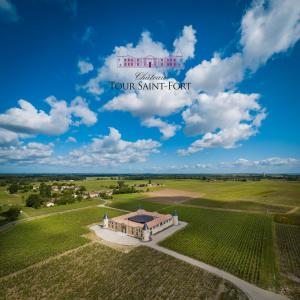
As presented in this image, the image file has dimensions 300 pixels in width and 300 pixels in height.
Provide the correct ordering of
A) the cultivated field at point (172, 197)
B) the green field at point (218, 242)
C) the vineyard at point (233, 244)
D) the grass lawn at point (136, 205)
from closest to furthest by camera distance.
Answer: the vineyard at point (233, 244) < the green field at point (218, 242) < the grass lawn at point (136, 205) < the cultivated field at point (172, 197)

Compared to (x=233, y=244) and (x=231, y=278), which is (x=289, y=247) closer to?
(x=233, y=244)

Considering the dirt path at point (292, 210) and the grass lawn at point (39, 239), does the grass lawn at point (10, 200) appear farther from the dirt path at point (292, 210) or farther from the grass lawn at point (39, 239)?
the dirt path at point (292, 210)

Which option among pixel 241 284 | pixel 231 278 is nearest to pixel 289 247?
pixel 231 278

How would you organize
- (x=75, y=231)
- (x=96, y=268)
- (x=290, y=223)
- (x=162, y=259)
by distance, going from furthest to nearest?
1. (x=290, y=223)
2. (x=75, y=231)
3. (x=162, y=259)
4. (x=96, y=268)

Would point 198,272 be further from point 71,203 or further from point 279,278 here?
point 71,203

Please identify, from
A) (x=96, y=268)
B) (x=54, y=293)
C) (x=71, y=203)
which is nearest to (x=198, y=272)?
(x=96, y=268)

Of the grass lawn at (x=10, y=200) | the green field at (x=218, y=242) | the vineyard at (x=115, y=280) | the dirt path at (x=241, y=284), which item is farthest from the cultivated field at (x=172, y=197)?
the grass lawn at (x=10, y=200)
